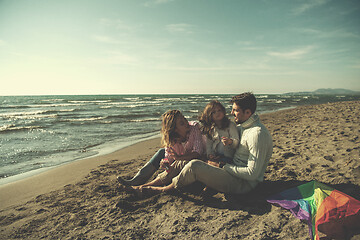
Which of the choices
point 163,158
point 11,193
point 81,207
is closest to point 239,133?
point 163,158

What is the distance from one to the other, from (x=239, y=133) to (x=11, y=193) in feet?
15.0

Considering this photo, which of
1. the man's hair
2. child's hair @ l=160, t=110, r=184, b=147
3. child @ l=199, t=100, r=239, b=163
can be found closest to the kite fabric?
child @ l=199, t=100, r=239, b=163

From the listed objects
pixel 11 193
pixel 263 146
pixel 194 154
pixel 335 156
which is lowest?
pixel 11 193

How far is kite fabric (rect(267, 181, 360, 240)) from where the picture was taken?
215 centimetres

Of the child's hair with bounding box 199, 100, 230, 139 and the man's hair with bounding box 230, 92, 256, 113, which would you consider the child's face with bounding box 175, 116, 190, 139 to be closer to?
the child's hair with bounding box 199, 100, 230, 139

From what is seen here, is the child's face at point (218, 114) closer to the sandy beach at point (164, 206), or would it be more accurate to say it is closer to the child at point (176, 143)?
the child at point (176, 143)

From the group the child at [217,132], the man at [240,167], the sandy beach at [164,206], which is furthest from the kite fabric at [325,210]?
the child at [217,132]

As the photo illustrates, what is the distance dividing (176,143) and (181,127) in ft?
1.06

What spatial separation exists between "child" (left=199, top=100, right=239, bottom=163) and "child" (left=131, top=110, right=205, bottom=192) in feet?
0.51

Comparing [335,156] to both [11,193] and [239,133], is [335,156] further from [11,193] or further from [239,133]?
[11,193]

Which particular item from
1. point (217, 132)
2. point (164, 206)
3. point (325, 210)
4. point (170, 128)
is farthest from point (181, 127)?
point (325, 210)

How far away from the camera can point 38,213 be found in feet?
10.6

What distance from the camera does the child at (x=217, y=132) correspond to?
3.28m

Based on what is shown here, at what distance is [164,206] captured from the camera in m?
3.10
